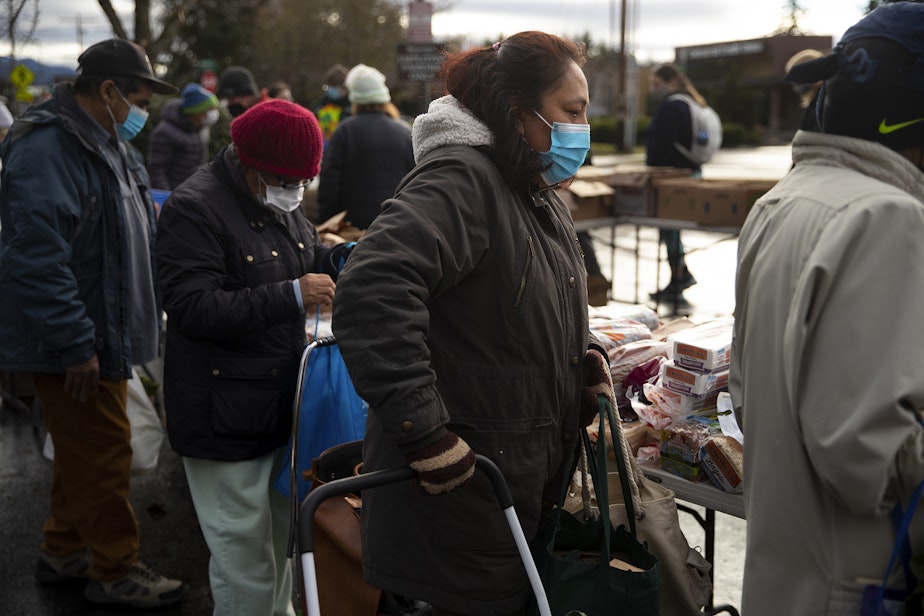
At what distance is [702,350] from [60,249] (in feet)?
7.43

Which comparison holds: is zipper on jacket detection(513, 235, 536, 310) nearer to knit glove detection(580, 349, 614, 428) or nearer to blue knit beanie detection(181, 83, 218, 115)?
knit glove detection(580, 349, 614, 428)

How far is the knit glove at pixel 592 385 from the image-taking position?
7.95 feet

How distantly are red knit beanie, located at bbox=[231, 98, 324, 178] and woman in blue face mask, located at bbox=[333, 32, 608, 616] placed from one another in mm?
946

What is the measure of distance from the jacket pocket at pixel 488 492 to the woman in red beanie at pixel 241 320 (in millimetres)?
1067

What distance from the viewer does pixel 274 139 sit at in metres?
3.09

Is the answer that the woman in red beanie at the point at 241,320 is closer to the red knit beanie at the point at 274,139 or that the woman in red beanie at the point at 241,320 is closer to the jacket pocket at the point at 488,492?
the red knit beanie at the point at 274,139

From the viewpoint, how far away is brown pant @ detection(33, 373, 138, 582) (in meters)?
3.68

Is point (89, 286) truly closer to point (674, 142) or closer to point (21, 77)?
point (674, 142)

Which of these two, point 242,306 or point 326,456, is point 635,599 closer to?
point 326,456

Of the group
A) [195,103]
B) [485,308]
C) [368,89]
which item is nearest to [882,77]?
[485,308]

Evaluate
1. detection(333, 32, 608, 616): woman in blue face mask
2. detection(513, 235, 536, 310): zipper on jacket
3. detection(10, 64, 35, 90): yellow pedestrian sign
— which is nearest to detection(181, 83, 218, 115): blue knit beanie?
detection(333, 32, 608, 616): woman in blue face mask

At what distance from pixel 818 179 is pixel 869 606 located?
80cm

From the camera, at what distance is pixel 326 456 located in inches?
107

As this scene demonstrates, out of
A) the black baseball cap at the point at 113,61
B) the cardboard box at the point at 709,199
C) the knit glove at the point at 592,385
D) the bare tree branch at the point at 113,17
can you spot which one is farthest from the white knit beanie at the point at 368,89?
the bare tree branch at the point at 113,17
